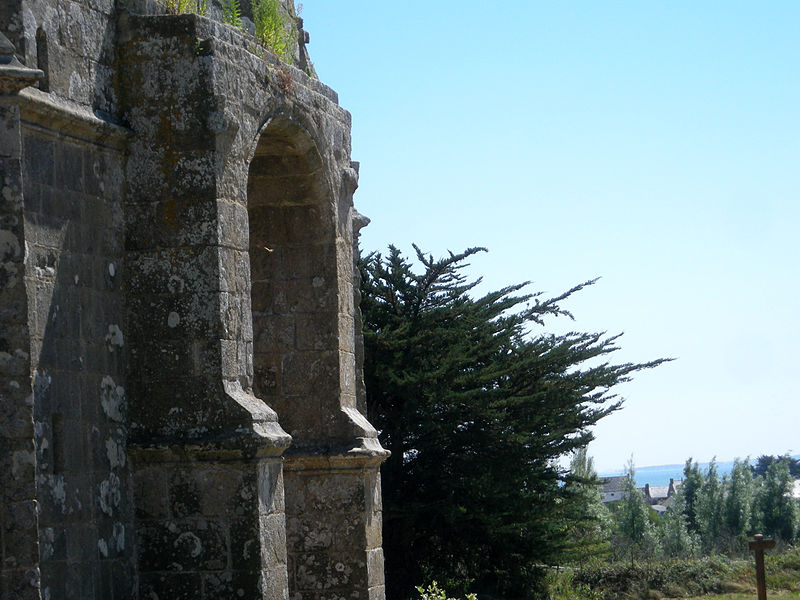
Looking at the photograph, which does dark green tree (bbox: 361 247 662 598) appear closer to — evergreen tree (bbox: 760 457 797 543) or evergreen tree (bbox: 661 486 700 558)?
evergreen tree (bbox: 661 486 700 558)

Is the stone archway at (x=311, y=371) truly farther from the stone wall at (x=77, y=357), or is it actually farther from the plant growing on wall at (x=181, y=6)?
the stone wall at (x=77, y=357)

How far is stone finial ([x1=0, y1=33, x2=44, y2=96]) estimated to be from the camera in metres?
4.84

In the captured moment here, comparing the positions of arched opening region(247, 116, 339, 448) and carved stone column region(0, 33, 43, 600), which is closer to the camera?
carved stone column region(0, 33, 43, 600)

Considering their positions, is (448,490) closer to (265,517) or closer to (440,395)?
(440,395)

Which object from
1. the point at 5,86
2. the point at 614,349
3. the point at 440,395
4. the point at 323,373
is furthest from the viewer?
the point at 614,349

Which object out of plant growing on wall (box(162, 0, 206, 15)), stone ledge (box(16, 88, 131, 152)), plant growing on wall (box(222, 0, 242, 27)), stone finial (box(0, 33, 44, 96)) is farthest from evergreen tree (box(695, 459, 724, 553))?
stone finial (box(0, 33, 44, 96))

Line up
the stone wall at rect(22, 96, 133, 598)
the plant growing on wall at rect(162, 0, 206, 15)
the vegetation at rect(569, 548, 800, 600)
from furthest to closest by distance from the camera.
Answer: the vegetation at rect(569, 548, 800, 600), the plant growing on wall at rect(162, 0, 206, 15), the stone wall at rect(22, 96, 133, 598)

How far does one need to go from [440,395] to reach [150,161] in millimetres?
8336

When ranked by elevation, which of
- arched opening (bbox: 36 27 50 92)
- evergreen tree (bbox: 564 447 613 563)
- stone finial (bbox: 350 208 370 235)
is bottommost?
evergreen tree (bbox: 564 447 613 563)

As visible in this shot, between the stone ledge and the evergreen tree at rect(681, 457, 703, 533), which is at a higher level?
the stone ledge

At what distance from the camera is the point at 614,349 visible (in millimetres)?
15266

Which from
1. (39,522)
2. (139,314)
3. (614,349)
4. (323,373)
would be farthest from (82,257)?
(614,349)

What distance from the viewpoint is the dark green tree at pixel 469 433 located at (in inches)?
551

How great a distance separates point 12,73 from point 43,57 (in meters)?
0.59
